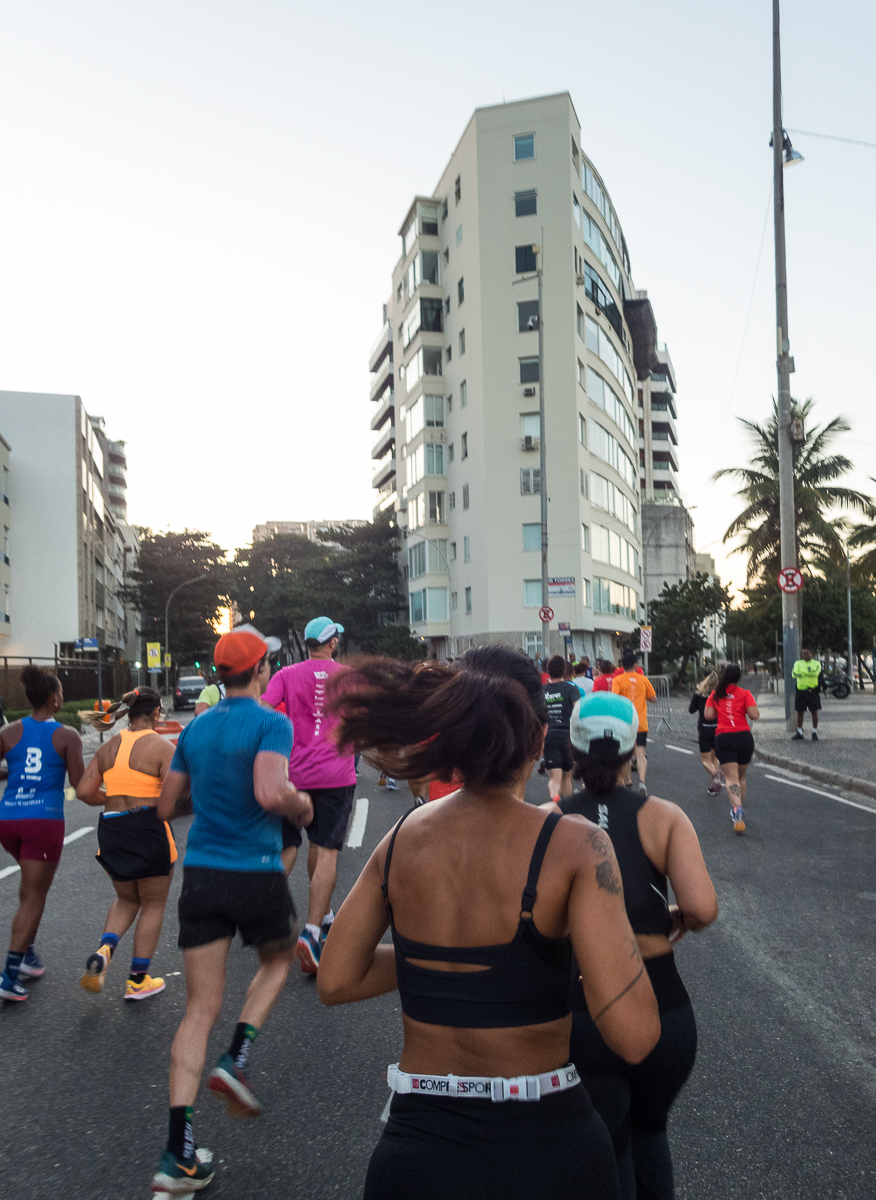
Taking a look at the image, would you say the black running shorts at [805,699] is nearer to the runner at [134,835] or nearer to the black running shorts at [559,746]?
the black running shorts at [559,746]

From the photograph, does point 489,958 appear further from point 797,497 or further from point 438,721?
point 797,497

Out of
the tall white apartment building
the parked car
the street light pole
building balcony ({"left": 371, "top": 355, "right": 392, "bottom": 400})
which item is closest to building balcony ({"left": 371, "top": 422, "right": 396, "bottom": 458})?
building balcony ({"left": 371, "top": 355, "right": 392, "bottom": 400})

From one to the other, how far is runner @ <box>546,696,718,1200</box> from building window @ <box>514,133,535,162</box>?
51139 millimetres

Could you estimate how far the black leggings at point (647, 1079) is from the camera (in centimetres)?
239

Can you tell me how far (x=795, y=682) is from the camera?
2067cm

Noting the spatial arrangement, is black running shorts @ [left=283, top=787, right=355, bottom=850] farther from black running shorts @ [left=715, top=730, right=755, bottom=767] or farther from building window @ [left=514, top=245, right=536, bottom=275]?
building window @ [left=514, top=245, right=536, bottom=275]

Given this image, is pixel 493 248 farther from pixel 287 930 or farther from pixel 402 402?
pixel 287 930

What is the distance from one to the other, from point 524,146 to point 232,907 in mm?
51382

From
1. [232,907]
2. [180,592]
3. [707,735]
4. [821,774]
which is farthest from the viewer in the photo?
[180,592]

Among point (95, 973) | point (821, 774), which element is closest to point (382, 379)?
point (821, 774)

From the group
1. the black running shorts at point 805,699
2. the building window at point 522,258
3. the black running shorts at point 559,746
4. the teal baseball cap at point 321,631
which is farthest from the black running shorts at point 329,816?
the building window at point 522,258

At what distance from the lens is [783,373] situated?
20.8 metres

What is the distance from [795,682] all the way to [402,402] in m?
44.0

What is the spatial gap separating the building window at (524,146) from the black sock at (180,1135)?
169 ft
